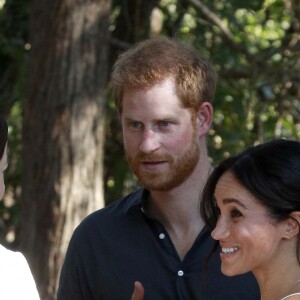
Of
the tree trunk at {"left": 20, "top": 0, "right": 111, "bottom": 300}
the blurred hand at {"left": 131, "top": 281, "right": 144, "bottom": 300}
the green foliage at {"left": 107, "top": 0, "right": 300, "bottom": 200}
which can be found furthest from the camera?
the green foliage at {"left": 107, "top": 0, "right": 300, "bottom": 200}

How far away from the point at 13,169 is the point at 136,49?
4053mm

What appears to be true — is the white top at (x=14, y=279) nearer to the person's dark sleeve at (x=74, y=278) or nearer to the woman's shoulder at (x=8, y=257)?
the woman's shoulder at (x=8, y=257)

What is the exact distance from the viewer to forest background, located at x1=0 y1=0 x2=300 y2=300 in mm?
5645

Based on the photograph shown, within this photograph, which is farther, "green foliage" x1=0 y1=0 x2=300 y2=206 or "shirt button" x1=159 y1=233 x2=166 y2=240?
"green foliage" x1=0 y1=0 x2=300 y2=206

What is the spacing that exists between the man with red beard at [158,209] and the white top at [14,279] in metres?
0.56

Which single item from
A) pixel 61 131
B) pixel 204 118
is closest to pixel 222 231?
pixel 204 118

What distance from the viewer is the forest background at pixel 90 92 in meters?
5.64

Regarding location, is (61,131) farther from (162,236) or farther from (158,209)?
(162,236)

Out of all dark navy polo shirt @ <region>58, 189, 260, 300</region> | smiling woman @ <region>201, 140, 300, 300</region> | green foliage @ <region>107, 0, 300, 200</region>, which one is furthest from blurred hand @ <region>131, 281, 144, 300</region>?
green foliage @ <region>107, 0, 300, 200</region>

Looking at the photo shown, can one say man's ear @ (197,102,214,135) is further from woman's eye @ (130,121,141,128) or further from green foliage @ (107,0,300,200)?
green foliage @ (107,0,300,200)

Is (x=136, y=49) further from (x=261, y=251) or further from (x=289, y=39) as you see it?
(x=289, y=39)

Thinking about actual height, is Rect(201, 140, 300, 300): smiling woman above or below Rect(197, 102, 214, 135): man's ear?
below

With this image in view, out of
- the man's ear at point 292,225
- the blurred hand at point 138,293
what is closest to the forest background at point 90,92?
the blurred hand at point 138,293

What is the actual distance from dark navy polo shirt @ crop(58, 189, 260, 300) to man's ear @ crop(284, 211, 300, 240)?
58 centimetres
